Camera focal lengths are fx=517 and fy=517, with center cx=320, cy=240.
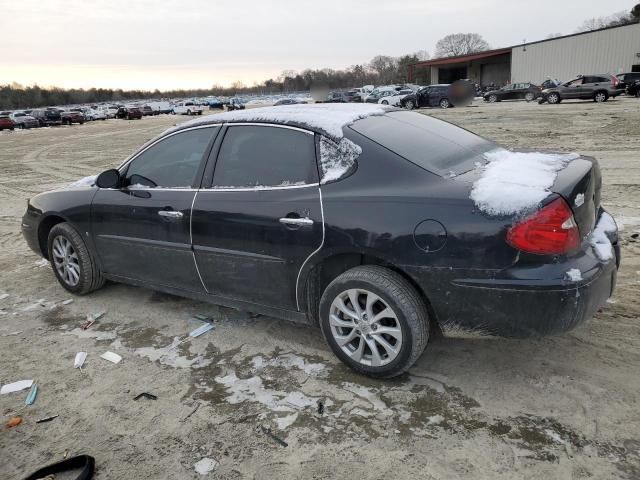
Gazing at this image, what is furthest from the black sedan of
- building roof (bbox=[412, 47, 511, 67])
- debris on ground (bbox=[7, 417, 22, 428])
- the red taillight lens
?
building roof (bbox=[412, 47, 511, 67])

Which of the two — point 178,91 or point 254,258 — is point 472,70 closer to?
point 254,258

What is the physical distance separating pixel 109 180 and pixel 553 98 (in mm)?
29500

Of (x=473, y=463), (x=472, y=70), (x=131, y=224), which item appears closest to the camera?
(x=473, y=463)

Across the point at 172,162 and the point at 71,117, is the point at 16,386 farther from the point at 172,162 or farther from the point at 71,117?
the point at 71,117

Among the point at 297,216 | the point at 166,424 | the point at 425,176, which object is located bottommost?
the point at 166,424

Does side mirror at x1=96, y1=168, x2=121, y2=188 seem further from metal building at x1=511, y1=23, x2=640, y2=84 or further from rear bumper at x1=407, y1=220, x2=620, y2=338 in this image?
metal building at x1=511, y1=23, x2=640, y2=84

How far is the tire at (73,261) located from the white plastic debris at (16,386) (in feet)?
4.58

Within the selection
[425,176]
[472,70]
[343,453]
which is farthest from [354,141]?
[472,70]

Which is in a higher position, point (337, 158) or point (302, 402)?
point (337, 158)

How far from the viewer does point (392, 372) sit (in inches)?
123

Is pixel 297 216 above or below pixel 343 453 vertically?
above

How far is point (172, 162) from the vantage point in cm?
414

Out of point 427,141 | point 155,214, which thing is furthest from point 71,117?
point 427,141

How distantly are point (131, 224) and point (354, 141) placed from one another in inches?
80.8
